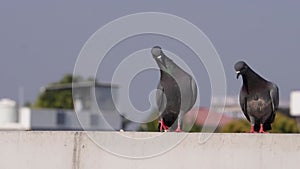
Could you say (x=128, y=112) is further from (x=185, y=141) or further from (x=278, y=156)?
(x=278, y=156)

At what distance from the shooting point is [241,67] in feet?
32.9

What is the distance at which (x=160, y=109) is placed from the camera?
10391 mm

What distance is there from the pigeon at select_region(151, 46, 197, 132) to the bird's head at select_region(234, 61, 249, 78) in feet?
1.76

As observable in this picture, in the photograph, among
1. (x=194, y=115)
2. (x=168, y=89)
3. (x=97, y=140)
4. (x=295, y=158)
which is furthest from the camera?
(x=194, y=115)

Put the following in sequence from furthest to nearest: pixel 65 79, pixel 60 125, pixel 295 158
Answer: pixel 65 79 → pixel 60 125 → pixel 295 158

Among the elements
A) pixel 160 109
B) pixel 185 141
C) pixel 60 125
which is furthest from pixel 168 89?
pixel 60 125

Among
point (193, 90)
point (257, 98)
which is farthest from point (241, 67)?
point (193, 90)

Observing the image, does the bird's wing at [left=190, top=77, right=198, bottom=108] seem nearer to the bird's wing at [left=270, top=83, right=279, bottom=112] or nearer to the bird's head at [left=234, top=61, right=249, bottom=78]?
the bird's head at [left=234, top=61, right=249, bottom=78]

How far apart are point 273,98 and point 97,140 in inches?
90.0

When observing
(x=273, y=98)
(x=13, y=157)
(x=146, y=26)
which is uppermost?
(x=146, y=26)

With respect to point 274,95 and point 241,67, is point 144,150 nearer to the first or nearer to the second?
point 241,67

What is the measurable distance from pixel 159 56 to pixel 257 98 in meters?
1.30

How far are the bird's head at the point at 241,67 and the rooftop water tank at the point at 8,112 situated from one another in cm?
6411

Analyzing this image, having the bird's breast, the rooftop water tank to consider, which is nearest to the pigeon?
the bird's breast
